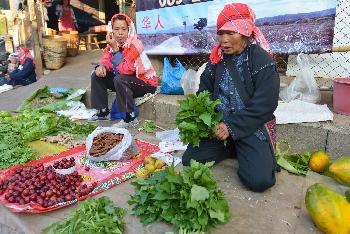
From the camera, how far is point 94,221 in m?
2.36

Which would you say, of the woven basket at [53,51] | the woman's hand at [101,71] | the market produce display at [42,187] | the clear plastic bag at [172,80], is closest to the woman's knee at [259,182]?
the market produce display at [42,187]

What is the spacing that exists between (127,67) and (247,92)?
2.45 m

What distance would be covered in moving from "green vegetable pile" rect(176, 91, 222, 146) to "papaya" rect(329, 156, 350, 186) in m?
1.21

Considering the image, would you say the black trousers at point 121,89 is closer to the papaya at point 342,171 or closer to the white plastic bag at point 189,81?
the white plastic bag at point 189,81

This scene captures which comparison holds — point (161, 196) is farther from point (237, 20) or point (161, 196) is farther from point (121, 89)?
point (121, 89)

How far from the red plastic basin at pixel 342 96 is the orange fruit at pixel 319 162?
757 millimetres

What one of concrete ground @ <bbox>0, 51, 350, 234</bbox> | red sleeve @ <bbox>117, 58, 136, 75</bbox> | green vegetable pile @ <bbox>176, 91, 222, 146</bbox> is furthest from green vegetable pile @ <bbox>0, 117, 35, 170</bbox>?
green vegetable pile @ <bbox>176, 91, 222, 146</bbox>

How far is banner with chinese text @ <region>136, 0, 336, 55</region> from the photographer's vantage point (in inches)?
168

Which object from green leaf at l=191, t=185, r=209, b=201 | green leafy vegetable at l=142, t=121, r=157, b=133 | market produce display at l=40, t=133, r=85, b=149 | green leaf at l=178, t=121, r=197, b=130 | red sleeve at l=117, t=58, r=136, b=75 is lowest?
market produce display at l=40, t=133, r=85, b=149

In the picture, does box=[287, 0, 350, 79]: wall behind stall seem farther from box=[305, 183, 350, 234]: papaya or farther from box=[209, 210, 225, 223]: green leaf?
box=[209, 210, 225, 223]: green leaf

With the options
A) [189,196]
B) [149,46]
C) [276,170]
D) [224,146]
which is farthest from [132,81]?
[189,196]

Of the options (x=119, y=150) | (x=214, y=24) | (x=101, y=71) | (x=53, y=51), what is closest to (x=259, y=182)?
(x=119, y=150)

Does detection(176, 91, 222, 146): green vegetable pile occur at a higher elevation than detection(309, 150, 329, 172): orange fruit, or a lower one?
higher

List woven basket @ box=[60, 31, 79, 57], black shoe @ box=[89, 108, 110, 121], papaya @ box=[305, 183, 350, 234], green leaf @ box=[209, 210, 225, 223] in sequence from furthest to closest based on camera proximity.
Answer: woven basket @ box=[60, 31, 79, 57]
black shoe @ box=[89, 108, 110, 121]
green leaf @ box=[209, 210, 225, 223]
papaya @ box=[305, 183, 350, 234]
